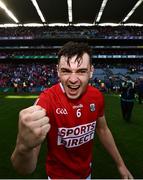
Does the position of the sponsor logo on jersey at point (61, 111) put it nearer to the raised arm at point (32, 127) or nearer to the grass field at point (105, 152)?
the raised arm at point (32, 127)

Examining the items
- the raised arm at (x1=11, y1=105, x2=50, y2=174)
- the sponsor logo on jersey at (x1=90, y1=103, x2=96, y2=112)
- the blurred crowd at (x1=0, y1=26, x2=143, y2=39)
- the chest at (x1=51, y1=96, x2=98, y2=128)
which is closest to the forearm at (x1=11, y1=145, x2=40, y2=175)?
the raised arm at (x1=11, y1=105, x2=50, y2=174)

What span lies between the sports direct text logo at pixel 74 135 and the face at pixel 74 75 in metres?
0.43

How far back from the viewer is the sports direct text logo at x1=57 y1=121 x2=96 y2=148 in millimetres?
3256

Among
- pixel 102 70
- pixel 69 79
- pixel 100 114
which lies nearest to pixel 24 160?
pixel 69 79

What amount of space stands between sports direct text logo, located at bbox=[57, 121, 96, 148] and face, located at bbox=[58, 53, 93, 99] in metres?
0.43

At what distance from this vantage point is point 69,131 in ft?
10.7

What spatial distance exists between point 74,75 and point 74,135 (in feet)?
2.32

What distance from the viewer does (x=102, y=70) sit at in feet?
178

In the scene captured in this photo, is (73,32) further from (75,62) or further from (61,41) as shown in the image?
(75,62)

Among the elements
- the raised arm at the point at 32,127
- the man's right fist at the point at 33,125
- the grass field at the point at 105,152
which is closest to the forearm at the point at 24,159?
the raised arm at the point at 32,127

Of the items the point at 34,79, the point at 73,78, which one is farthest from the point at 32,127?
the point at 34,79

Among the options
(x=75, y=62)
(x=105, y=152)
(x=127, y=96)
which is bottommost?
(x=105, y=152)

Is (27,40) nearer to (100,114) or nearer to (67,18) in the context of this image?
(67,18)

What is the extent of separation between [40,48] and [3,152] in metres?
53.3
